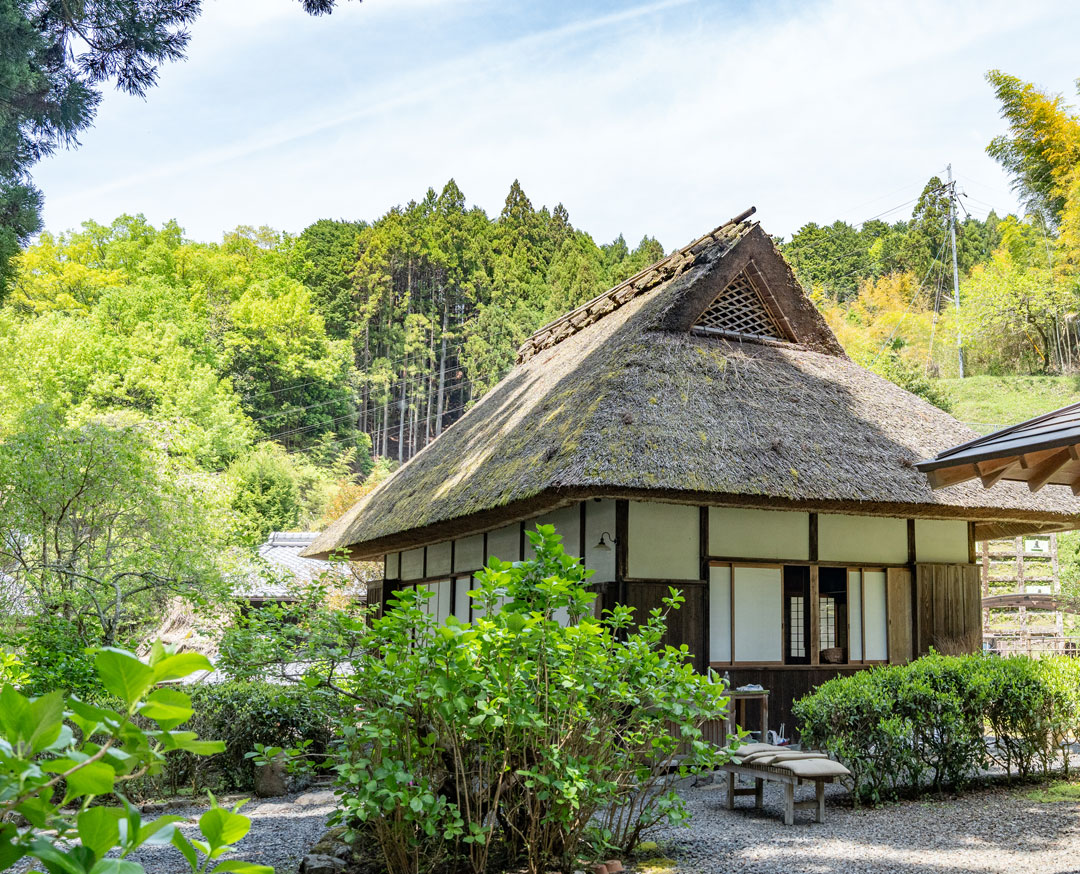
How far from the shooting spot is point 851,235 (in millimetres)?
48250

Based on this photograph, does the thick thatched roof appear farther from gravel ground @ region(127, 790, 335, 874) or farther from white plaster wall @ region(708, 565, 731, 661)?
gravel ground @ region(127, 790, 335, 874)

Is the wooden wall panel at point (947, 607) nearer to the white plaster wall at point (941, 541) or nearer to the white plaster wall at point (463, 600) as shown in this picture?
the white plaster wall at point (941, 541)

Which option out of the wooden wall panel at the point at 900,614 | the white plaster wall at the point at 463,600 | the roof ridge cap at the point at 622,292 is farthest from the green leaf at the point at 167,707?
the roof ridge cap at the point at 622,292

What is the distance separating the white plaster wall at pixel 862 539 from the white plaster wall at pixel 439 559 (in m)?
5.43

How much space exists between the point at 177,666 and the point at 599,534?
8114mm

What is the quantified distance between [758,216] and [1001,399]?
26540 mm

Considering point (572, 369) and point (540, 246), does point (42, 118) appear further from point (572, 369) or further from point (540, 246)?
point (540, 246)

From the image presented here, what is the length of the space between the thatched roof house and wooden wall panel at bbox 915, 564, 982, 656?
0.9 inches

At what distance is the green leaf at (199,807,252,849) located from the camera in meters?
1.01

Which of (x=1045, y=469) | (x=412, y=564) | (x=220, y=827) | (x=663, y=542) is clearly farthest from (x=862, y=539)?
(x=220, y=827)

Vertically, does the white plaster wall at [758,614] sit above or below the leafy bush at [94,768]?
below

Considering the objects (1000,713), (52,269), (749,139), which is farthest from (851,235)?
(1000,713)

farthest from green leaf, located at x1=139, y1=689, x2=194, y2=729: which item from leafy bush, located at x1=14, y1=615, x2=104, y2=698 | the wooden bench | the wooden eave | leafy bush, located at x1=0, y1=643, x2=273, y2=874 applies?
leafy bush, located at x1=14, y1=615, x2=104, y2=698

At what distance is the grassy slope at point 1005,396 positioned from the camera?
31.5 meters
